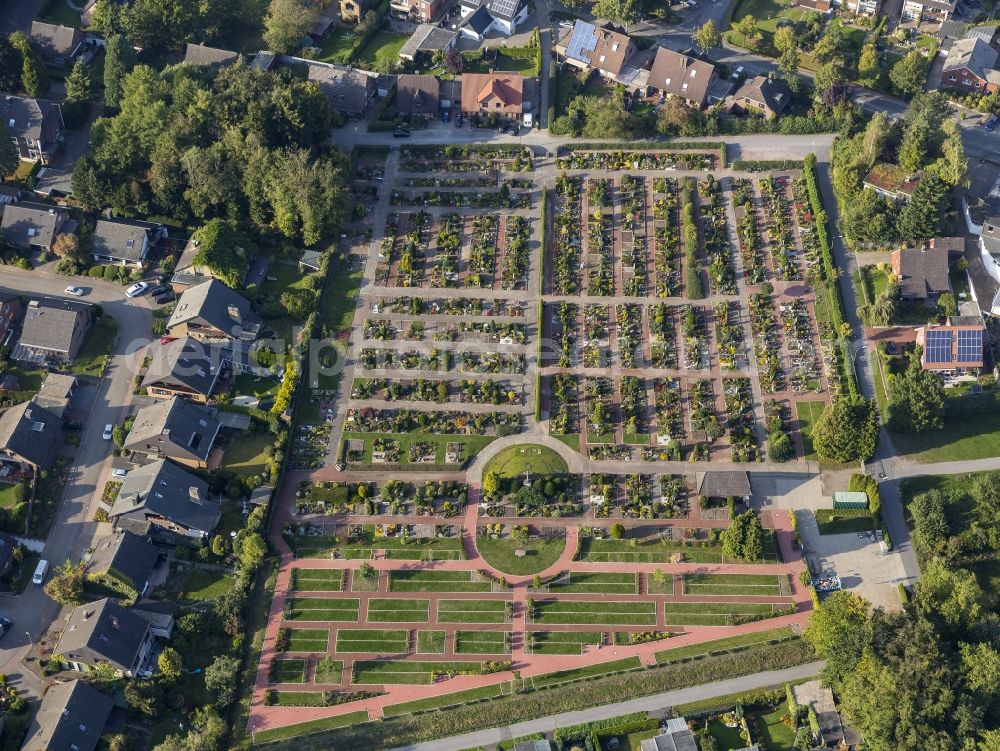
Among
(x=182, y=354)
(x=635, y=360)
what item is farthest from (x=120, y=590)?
(x=635, y=360)

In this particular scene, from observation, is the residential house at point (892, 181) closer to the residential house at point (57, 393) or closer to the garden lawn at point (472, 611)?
the garden lawn at point (472, 611)

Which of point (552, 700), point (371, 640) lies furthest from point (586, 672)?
point (371, 640)

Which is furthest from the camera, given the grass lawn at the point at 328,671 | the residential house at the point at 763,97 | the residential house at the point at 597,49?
the residential house at the point at 597,49

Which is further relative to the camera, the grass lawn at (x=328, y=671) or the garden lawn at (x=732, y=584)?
the garden lawn at (x=732, y=584)

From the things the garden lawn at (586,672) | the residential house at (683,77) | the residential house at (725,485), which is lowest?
the garden lawn at (586,672)

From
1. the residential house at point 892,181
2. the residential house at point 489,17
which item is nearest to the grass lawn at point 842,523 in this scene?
the residential house at point 892,181

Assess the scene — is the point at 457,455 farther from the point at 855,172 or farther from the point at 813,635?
the point at 855,172

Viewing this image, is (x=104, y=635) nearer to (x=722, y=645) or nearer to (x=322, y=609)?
(x=322, y=609)
